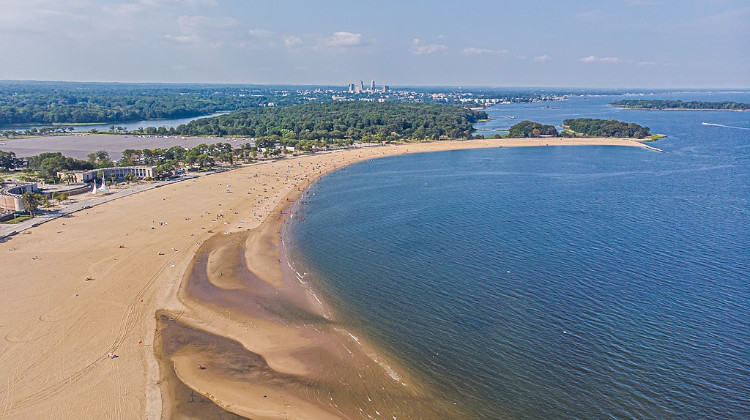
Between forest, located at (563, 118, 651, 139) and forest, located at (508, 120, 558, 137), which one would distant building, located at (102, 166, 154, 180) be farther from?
forest, located at (563, 118, 651, 139)

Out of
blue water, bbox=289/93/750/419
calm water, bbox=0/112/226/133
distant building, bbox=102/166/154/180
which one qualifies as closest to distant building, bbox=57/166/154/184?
distant building, bbox=102/166/154/180

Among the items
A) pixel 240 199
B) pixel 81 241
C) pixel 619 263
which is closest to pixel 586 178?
pixel 619 263

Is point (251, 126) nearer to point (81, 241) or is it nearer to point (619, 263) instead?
point (81, 241)

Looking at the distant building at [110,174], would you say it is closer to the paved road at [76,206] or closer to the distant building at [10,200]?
the paved road at [76,206]

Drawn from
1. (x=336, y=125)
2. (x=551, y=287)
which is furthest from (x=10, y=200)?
(x=336, y=125)

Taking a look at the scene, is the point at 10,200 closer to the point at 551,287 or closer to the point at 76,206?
the point at 76,206
